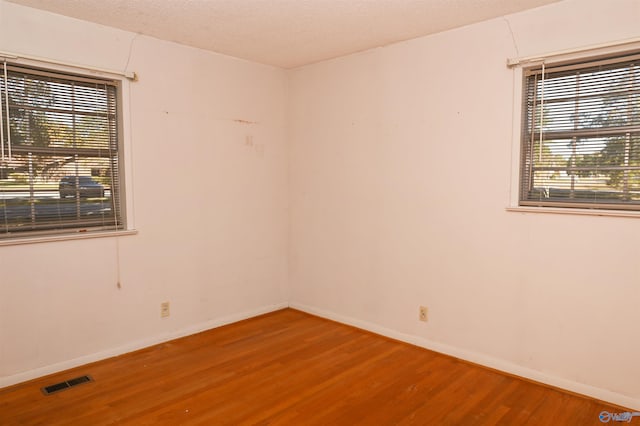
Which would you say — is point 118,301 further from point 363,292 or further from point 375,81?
point 375,81

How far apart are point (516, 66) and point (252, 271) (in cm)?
291

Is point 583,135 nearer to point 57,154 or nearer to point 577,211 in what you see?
point 577,211

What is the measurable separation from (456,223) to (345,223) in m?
1.12

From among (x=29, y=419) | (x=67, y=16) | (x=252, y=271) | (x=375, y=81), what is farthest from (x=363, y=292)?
(x=67, y=16)

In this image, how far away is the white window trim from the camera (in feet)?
8.78

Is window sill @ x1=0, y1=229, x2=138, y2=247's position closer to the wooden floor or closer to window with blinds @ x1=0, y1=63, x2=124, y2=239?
window with blinds @ x1=0, y1=63, x2=124, y2=239

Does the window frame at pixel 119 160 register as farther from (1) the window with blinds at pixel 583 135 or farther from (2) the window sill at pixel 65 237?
(1) the window with blinds at pixel 583 135

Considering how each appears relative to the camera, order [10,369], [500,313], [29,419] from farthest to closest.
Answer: [500,313] < [10,369] < [29,419]

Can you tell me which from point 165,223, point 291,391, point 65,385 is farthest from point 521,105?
point 65,385

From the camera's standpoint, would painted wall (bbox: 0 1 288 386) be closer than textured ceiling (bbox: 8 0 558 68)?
No

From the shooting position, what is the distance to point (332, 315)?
172 inches

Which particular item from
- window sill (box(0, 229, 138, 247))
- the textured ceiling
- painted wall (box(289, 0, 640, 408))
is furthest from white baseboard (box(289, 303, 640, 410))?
the textured ceiling

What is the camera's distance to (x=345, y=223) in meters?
4.23

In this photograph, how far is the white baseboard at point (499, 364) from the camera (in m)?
2.77
